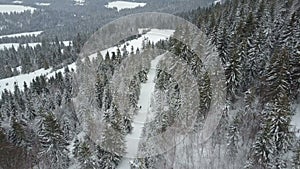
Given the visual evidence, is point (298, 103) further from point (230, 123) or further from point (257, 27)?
point (257, 27)

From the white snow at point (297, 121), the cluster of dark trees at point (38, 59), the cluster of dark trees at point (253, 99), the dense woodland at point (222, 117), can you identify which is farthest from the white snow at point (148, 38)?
the white snow at point (297, 121)

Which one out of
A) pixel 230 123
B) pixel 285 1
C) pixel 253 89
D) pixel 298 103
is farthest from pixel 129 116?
pixel 285 1

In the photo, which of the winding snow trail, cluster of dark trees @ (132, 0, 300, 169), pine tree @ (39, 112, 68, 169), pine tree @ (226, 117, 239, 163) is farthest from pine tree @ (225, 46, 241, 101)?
pine tree @ (39, 112, 68, 169)

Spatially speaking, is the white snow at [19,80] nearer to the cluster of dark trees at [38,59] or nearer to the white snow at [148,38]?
the cluster of dark trees at [38,59]

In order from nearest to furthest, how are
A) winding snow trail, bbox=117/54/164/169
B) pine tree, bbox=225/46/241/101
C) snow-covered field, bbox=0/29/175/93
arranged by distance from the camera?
pine tree, bbox=225/46/241/101 → winding snow trail, bbox=117/54/164/169 → snow-covered field, bbox=0/29/175/93

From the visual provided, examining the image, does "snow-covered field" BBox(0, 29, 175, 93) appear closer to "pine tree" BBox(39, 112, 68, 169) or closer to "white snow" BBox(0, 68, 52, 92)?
"white snow" BBox(0, 68, 52, 92)

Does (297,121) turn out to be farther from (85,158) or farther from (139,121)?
(85,158)

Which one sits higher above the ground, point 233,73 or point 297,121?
point 233,73

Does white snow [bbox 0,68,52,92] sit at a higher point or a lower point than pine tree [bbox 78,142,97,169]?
lower

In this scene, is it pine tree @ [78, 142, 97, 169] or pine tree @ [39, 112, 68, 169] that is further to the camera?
pine tree @ [39, 112, 68, 169]

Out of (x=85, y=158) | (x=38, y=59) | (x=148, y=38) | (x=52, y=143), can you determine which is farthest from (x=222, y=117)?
(x=38, y=59)
